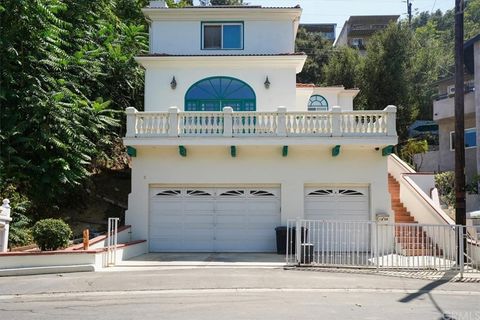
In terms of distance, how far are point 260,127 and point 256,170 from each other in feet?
5.05

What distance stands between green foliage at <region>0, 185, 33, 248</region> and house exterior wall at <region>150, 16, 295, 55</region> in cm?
802

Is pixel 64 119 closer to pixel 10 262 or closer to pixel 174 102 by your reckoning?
pixel 174 102

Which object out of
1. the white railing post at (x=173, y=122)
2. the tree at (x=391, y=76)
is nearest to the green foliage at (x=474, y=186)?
the white railing post at (x=173, y=122)

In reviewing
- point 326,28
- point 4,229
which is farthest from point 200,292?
point 326,28

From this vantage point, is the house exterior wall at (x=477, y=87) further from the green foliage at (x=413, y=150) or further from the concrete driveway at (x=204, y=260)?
the concrete driveway at (x=204, y=260)

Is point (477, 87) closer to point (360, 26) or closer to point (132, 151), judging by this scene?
point (132, 151)

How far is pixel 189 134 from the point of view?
1709cm

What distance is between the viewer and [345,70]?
127 ft

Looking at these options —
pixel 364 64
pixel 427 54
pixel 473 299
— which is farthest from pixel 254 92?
pixel 427 54

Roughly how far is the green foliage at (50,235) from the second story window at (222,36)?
33.2 ft

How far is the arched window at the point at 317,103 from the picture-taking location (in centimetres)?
2517

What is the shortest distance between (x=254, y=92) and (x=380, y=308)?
12292 mm

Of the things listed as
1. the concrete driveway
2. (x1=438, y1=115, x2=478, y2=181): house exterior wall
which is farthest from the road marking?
(x1=438, y1=115, x2=478, y2=181): house exterior wall

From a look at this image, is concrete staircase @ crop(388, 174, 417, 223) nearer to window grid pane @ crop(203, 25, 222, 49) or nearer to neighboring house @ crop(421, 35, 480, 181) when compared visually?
neighboring house @ crop(421, 35, 480, 181)
